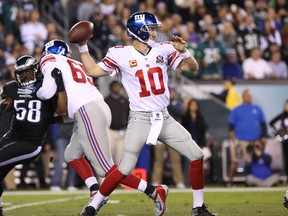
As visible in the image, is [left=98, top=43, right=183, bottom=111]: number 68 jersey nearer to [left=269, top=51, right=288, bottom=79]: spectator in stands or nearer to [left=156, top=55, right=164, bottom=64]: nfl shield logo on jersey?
[left=156, top=55, right=164, bottom=64]: nfl shield logo on jersey

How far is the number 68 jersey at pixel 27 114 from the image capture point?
30.9 ft

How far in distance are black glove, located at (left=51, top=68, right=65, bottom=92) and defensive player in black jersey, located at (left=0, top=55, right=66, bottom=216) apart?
0.66ft

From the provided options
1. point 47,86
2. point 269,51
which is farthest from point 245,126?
point 47,86

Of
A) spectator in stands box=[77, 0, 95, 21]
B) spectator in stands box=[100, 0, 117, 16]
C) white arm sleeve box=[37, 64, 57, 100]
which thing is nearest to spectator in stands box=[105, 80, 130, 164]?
spectator in stands box=[77, 0, 95, 21]

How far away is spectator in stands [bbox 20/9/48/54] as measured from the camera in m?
17.3

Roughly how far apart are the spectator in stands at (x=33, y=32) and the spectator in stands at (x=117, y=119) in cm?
249

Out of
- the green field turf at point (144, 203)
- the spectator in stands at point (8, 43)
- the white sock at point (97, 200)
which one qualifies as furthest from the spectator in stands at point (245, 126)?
the white sock at point (97, 200)

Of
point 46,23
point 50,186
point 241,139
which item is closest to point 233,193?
point 241,139

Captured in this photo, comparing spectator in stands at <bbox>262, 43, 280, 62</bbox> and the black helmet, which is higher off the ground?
spectator in stands at <bbox>262, 43, 280, 62</bbox>

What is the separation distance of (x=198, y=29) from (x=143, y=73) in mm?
9592

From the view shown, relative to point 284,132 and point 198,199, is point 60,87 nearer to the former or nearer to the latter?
point 198,199

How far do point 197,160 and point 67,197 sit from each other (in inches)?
170

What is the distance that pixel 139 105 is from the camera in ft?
30.4

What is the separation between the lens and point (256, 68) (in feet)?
56.5
